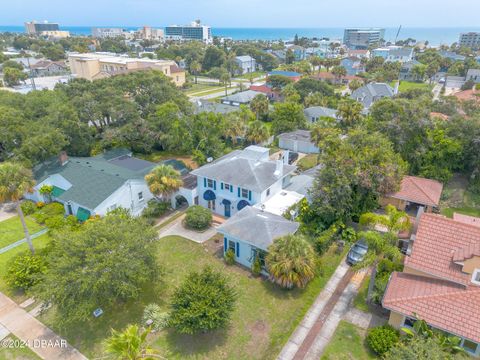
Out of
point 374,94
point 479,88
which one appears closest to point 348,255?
point 374,94

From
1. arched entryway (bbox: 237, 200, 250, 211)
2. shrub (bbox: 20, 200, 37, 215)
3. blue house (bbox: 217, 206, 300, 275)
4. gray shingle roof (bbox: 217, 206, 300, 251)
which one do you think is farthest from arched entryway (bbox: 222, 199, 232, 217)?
shrub (bbox: 20, 200, 37, 215)

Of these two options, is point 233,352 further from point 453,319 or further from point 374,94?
point 374,94

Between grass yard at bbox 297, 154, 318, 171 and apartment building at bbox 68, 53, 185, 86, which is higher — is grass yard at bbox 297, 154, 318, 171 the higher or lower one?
the lower one

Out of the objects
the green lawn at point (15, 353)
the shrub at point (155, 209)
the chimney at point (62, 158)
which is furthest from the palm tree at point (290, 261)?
the chimney at point (62, 158)

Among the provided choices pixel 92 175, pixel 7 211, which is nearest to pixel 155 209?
pixel 92 175

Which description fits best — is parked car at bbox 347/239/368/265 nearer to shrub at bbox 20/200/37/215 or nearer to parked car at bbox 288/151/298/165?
parked car at bbox 288/151/298/165
